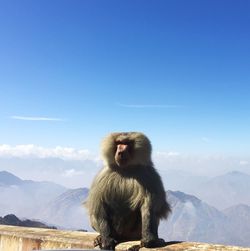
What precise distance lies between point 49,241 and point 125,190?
5.80 ft

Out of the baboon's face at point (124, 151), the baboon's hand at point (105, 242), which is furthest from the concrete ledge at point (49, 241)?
the baboon's face at point (124, 151)

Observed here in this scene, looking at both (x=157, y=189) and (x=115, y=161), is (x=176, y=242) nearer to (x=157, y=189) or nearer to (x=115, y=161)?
(x=157, y=189)

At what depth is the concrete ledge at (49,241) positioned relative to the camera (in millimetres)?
6608

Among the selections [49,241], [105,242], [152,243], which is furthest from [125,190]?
[49,241]

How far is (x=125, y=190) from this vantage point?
8.05m

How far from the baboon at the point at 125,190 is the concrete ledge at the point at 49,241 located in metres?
0.52

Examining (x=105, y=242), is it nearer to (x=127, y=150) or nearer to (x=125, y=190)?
(x=125, y=190)

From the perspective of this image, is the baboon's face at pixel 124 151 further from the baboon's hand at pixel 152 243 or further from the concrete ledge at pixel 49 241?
the baboon's hand at pixel 152 243

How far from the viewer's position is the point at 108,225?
7875 millimetres

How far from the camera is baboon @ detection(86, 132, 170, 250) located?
7.91m

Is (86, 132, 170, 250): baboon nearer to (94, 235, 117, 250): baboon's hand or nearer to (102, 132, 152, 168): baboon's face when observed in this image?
(102, 132, 152, 168): baboon's face

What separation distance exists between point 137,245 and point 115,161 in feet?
6.41

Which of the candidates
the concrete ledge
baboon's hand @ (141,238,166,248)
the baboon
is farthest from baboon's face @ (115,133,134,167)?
baboon's hand @ (141,238,166,248)

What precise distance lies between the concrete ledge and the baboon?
0.52m
